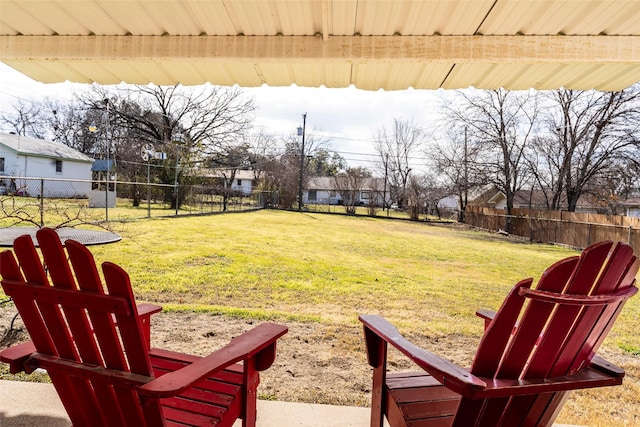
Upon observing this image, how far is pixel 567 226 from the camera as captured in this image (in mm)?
13375

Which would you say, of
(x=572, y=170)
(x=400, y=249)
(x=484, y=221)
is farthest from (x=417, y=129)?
(x=400, y=249)

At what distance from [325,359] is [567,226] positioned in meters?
12.8

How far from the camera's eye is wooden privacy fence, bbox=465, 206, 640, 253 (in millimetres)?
11173

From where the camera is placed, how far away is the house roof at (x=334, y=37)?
210cm

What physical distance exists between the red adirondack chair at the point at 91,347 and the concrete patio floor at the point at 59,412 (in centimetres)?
75

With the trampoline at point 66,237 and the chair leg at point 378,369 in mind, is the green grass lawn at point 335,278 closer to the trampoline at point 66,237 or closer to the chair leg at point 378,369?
the trampoline at point 66,237

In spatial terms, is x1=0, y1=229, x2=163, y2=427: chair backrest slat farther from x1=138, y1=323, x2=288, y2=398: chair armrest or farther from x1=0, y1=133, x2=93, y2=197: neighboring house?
x1=0, y1=133, x2=93, y2=197: neighboring house

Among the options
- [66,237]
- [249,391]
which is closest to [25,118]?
[66,237]

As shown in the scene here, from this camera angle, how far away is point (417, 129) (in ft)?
83.8

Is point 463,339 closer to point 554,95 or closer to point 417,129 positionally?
point 554,95

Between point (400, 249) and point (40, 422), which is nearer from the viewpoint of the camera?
point (40, 422)

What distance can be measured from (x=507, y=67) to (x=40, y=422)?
3211 mm

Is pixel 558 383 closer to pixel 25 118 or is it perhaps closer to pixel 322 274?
pixel 322 274

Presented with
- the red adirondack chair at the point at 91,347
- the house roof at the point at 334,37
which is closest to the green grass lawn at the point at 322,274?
the house roof at the point at 334,37
